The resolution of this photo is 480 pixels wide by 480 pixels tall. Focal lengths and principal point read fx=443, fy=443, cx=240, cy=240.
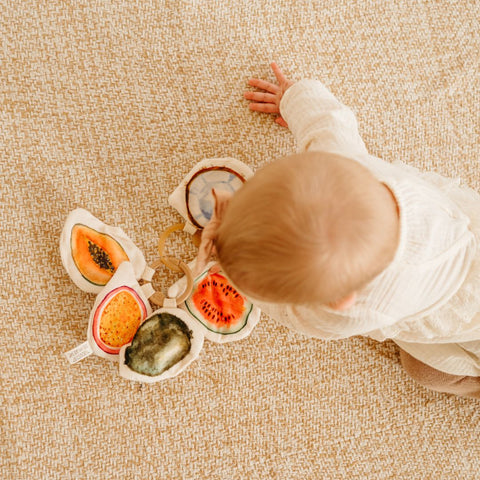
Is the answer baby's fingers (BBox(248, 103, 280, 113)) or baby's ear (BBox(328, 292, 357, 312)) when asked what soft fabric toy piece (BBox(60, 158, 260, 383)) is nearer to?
baby's fingers (BBox(248, 103, 280, 113))

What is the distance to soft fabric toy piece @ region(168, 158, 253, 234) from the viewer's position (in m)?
0.72

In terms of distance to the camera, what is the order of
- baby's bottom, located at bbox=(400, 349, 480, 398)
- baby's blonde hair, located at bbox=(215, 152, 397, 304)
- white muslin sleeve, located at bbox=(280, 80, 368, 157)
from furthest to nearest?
baby's bottom, located at bbox=(400, 349, 480, 398), white muslin sleeve, located at bbox=(280, 80, 368, 157), baby's blonde hair, located at bbox=(215, 152, 397, 304)

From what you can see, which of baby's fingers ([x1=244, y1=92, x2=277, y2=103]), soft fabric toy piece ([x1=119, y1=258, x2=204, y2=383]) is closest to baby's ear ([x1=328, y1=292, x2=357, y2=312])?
soft fabric toy piece ([x1=119, y1=258, x2=204, y2=383])

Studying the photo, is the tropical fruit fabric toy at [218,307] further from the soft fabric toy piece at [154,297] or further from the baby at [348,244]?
the baby at [348,244]

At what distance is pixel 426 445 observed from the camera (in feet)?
2.55

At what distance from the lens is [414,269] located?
0.48m

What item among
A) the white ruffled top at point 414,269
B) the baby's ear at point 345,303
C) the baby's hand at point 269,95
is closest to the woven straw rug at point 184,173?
the baby's hand at point 269,95

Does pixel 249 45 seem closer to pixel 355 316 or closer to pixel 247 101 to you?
pixel 247 101

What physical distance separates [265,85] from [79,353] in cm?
54

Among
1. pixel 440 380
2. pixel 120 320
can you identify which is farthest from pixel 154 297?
pixel 440 380

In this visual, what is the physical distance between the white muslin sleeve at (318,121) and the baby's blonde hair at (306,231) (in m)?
0.16

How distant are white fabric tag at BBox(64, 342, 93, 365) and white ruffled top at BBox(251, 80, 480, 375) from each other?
→ 308mm

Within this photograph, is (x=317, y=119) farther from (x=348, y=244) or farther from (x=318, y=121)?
(x=348, y=244)

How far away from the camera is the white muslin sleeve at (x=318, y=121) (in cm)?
58
